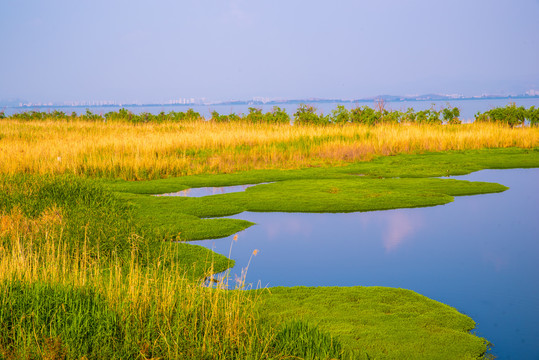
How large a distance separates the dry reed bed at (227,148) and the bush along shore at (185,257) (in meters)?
0.09

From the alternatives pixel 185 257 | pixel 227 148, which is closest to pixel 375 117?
pixel 227 148

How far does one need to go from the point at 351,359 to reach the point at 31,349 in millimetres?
2592

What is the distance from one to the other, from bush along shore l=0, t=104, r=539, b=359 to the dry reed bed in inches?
3.5

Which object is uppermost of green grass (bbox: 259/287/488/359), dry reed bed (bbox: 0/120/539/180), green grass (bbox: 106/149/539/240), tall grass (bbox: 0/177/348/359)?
dry reed bed (bbox: 0/120/539/180)

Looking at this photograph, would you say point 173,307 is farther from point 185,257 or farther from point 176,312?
point 185,257

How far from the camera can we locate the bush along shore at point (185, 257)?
4574 millimetres

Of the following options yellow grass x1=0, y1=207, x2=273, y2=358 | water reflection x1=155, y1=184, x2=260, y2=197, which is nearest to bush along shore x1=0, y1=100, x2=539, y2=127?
water reflection x1=155, y1=184, x2=260, y2=197

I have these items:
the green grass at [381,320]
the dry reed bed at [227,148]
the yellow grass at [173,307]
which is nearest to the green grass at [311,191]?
the dry reed bed at [227,148]

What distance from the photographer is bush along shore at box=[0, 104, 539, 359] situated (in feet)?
15.0

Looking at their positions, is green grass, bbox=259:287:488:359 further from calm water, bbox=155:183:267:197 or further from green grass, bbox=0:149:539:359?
calm water, bbox=155:183:267:197

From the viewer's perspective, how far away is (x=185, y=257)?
307 inches

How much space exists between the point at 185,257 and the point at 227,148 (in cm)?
1326

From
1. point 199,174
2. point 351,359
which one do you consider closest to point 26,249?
point 351,359

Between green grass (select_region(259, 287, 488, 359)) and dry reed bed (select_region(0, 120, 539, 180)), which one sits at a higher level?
dry reed bed (select_region(0, 120, 539, 180))
